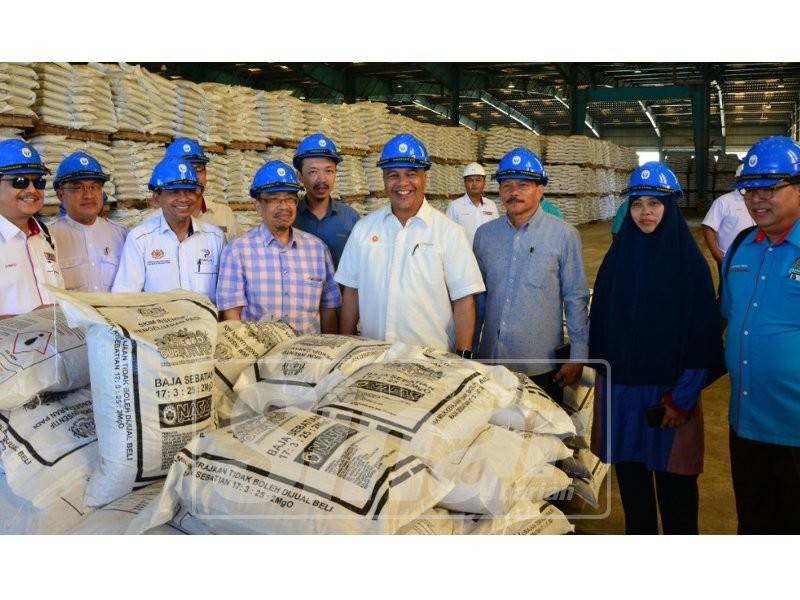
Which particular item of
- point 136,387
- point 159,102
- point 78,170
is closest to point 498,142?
point 159,102

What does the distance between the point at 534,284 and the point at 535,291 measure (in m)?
0.03

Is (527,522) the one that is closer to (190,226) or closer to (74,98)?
(190,226)

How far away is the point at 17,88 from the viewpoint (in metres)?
4.14

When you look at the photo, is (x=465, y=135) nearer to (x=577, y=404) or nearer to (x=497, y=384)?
(x=577, y=404)

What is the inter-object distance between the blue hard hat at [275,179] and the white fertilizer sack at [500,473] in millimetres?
1534

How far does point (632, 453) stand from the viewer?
8.52 feet

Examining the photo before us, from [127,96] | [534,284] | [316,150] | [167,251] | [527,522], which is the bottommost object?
[527,522]

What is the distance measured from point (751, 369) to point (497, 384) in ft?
2.94

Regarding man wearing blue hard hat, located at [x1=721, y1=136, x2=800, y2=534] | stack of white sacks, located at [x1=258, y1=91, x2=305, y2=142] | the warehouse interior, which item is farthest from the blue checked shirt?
stack of white sacks, located at [x1=258, y1=91, x2=305, y2=142]

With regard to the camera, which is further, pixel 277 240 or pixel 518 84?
pixel 518 84

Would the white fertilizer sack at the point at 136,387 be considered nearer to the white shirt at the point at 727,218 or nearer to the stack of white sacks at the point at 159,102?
the stack of white sacks at the point at 159,102

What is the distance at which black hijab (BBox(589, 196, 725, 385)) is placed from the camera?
2.47 meters

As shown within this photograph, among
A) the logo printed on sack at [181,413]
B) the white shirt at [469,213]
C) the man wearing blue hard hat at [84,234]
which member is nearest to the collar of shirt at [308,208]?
the man wearing blue hard hat at [84,234]

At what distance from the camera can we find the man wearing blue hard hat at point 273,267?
3139 mm
